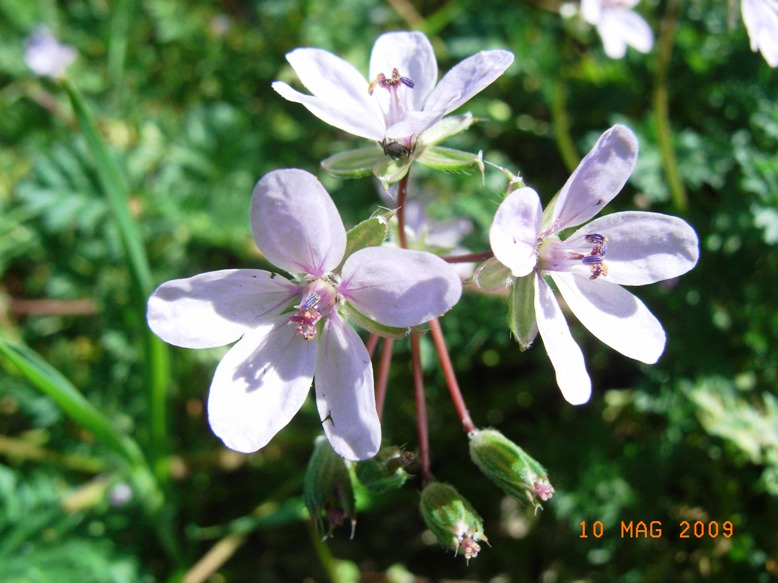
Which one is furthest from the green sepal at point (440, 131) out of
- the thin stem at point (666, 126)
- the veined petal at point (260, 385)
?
the thin stem at point (666, 126)

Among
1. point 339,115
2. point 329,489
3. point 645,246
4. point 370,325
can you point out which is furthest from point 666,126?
point 329,489

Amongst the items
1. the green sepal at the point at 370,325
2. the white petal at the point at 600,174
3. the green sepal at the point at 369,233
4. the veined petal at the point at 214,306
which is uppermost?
the white petal at the point at 600,174

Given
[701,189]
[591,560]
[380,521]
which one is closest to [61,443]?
[380,521]

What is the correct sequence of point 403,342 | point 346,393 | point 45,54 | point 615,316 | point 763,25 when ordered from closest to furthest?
point 346,393 < point 615,316 < point 763,25 < point 403,342 < point 45,54

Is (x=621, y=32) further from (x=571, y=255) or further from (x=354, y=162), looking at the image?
(x=354, y=162)

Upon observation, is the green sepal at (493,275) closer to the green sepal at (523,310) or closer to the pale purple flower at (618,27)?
the green sepal at (523,310)
